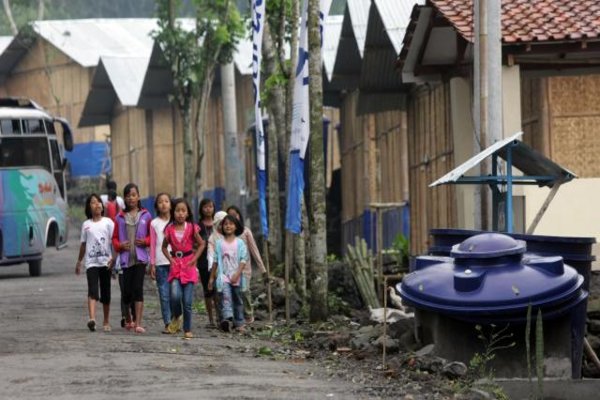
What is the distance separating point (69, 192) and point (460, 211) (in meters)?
38.7

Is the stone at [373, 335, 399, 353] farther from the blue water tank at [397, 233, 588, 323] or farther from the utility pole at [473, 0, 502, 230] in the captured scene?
the utility pole at [473, 0, 502, 230]

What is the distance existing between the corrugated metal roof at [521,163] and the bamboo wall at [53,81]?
46357mm

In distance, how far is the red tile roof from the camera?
2305cm

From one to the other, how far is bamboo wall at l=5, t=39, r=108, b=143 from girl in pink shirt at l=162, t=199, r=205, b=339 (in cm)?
4662

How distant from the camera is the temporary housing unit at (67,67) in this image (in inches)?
2603

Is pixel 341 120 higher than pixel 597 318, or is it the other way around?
pixel 341 120

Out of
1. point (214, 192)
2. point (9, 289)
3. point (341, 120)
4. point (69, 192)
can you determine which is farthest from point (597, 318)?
point (69, 192)

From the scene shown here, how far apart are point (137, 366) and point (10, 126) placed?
19.5 meters

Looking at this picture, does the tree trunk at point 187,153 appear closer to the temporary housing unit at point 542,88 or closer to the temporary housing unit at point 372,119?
the temporary housing unit at point 372,119

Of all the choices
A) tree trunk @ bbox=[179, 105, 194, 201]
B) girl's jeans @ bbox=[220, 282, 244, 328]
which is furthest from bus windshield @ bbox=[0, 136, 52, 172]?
girl's jeans @ bbox=[220, 282, 244, 328]

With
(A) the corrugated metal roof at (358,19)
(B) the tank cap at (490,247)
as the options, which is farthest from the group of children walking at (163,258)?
(A) the corrugated metal roof at (358,19)

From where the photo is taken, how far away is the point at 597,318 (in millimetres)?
20281

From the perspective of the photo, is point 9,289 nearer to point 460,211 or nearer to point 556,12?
point 460,211

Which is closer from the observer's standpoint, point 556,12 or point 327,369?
point 327,369
